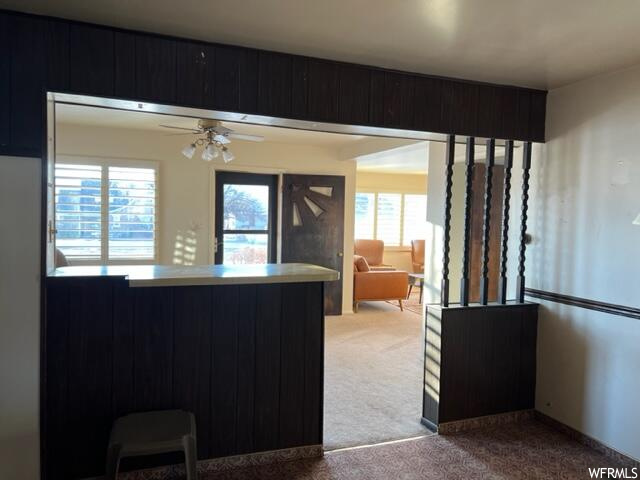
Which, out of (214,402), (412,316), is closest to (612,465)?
A: (214,402)

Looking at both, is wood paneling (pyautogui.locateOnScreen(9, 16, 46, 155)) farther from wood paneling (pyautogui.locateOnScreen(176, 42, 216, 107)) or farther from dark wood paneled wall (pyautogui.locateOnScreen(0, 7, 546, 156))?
wood paneling (pyautogui.locateOnScreen(176, 42, 216, 107))

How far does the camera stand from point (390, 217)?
9.16 m

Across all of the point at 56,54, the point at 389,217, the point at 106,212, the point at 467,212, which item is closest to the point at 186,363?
the point at 56,54

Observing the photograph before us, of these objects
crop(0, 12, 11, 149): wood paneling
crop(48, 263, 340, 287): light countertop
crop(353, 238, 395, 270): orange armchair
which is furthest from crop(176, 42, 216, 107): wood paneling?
crop(353, 238, 395, 270): orange armchair

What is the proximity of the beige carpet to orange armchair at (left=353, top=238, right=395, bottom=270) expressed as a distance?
1.99 m

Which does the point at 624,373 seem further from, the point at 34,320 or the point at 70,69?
the point at 70,69

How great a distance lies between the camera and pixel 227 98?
2363 millimetres

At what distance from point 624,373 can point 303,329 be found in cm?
186

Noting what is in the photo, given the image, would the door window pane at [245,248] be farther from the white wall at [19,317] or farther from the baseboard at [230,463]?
the white wall at [19,317]

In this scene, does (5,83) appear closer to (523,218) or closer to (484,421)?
(523,218)

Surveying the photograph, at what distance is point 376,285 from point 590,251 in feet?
12.9

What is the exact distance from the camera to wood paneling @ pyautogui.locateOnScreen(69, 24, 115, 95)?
2107 mm

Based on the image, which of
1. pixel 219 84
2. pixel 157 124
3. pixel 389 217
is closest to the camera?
pixel 219 84

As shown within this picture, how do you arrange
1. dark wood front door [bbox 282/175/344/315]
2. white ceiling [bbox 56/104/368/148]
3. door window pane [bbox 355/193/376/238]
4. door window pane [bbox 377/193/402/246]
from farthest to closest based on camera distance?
door window pane [bbox 377/193/402/246], door window pane [bbox 355/193/376/238], dark wood front door [bbox 282/175/344/315], white ceiling [bbox 56/104/368/148]
